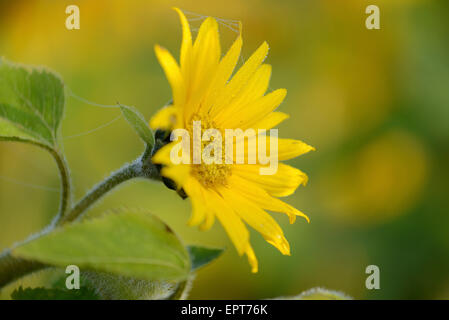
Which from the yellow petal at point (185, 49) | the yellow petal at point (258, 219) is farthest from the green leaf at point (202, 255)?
the yellow petal at point (185, 49)

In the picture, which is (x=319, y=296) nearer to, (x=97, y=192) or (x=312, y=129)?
(x=97, y=192)

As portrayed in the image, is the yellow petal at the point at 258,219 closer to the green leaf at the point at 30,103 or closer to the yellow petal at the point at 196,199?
the yellow petal at the point at 196,199

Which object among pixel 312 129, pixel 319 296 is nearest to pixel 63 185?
pixel 319 296

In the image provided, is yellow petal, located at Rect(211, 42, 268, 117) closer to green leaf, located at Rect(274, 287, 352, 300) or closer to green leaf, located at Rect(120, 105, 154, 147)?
green leaf, located at Rect(120, 105, 154, 147)

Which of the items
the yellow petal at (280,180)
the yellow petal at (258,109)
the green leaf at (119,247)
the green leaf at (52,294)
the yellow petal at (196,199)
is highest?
the yellow petal at (258,109)
